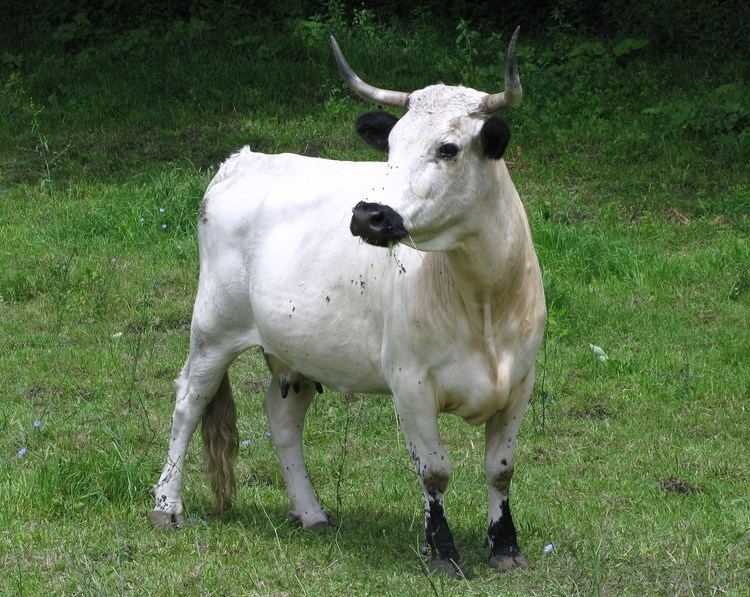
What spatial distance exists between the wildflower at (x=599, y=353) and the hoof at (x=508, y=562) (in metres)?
2.84

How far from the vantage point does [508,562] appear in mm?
5609

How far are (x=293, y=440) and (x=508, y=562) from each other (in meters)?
1.42

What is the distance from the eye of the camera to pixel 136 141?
43.0 feet

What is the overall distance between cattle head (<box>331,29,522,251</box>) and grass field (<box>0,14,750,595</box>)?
1367 mm

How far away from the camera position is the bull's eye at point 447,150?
200 inches

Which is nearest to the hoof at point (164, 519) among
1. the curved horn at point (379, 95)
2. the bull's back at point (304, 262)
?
the bull's back at point (304, 262)

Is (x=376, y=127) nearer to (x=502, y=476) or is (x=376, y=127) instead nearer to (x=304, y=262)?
(x=304, y=262)

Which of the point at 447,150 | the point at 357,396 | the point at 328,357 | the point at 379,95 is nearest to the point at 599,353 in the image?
the point at 357,396

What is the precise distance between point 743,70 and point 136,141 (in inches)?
235

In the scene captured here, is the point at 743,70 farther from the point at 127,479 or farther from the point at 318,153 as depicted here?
the point at 127,479

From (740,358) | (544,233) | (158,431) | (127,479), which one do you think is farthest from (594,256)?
(127,479)

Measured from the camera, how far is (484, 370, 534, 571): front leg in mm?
5629

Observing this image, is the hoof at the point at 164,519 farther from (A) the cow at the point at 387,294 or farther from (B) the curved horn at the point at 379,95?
(B) the curved horn at the point at 379,95

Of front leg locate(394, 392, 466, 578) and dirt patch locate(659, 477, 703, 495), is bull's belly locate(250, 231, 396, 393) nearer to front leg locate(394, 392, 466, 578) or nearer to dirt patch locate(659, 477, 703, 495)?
front leg locate(394, 392, 466, 578)
